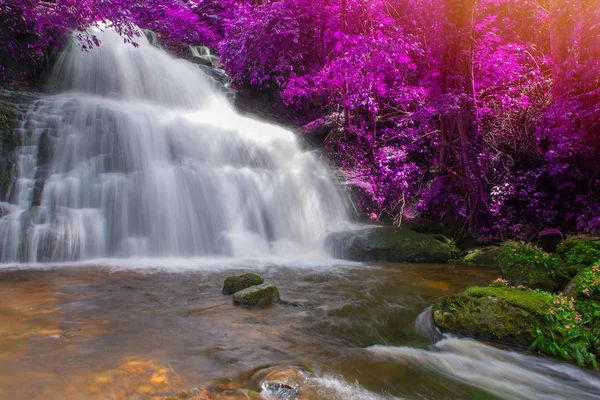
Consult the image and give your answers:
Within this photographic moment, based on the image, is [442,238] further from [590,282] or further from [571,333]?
[571,333]

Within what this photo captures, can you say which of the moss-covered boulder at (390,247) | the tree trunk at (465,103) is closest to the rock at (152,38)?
the tree trunk at (465,103)

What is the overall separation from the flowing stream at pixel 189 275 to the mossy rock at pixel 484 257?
77cm

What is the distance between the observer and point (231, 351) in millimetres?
3322

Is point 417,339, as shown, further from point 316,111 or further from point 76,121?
point 316,111

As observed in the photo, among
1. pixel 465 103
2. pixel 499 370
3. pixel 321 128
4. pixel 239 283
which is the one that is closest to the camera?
pixel 499 370

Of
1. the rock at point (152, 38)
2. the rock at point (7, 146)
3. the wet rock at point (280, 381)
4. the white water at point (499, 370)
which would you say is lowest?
the white water at point (499, 370)

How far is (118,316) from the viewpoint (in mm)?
4031

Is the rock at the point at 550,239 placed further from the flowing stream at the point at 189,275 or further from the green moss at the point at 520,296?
the green moss at the point at 520,296

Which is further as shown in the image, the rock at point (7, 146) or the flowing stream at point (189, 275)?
the rock at point (7, 146)

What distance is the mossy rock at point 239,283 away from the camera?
5098mm

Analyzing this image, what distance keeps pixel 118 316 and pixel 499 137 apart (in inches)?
371

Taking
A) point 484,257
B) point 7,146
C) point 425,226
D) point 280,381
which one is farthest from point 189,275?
point 425,226

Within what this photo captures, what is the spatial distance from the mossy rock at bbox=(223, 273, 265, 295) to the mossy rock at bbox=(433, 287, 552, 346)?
2.38m

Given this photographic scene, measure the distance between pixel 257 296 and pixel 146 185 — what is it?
5102mm
